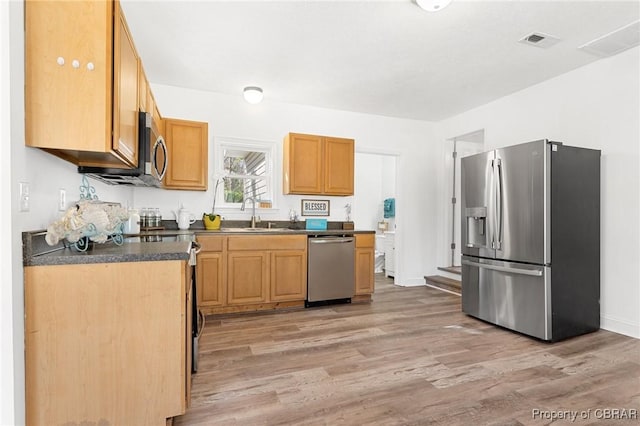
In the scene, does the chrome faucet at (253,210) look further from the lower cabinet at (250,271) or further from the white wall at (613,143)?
the white wall at (613,143)

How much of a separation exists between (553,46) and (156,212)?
4.37 m

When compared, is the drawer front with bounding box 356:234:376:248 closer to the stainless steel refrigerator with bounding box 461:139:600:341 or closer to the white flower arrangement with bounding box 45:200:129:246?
the stainless steel refrigerator with bounding box 461:139:600:341

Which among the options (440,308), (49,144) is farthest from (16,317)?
(440,308)

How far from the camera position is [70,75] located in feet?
4.60

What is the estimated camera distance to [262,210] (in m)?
4.30

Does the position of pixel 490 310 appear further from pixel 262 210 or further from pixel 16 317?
pixel 16 317

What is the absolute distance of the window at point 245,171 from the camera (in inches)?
165

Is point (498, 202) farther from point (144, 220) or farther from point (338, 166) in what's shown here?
point (144, 220)

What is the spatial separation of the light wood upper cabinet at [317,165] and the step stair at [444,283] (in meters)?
1.97

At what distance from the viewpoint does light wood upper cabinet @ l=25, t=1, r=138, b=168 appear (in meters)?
1.37

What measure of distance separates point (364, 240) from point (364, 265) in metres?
0.32

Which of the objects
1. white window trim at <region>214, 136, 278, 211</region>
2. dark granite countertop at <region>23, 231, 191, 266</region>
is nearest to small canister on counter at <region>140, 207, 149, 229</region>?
white window trim at <region>214, 136, 278, 211</region>

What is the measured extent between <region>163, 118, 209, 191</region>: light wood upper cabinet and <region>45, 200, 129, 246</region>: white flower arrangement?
2077mm

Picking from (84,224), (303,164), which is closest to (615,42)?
(303,164)
